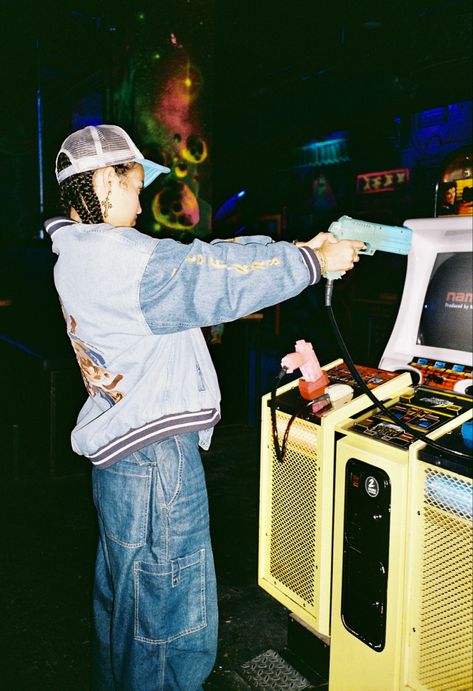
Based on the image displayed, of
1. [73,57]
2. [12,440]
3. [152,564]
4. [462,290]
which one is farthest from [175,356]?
[73,57]

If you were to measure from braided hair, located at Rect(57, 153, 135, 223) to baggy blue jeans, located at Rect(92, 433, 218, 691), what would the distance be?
66 cm

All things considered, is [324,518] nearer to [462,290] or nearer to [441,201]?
[462,290]

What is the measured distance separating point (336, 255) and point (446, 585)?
893 millimetres

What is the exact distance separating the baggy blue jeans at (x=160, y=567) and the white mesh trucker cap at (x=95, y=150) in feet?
2.55

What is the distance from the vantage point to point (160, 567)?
5.08 ft

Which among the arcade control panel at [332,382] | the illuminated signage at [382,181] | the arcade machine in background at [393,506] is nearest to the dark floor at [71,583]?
the arcade machine in background at [393,506]

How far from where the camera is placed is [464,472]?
1.36 metres

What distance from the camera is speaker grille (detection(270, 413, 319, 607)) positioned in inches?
70.0

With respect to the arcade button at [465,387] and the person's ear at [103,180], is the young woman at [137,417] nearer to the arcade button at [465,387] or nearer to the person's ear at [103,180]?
the person's ear at [103,180]

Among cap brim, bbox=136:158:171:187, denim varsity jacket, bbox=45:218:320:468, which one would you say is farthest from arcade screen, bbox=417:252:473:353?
cap brim, bbox=136:158:171:187

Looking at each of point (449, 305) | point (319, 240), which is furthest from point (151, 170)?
point (449, 305)

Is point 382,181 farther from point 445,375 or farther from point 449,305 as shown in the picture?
point 445,375

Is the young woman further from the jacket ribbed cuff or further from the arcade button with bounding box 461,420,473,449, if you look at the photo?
the arcade button with bounding box 461,420,473,449

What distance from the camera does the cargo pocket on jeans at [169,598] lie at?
155 centimetres
